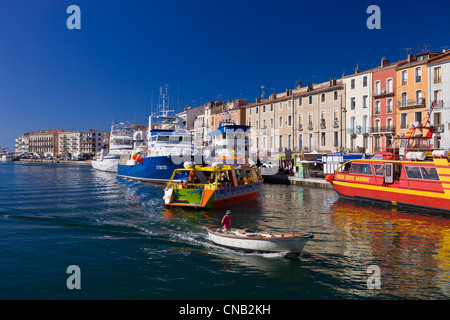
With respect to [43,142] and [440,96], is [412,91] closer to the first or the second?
[440,96]

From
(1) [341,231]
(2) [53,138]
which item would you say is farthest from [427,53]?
(2) [53,138]

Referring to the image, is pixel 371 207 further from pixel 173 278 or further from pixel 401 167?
pixel 173 278

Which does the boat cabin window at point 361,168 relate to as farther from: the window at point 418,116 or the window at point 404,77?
the window at point 404,77

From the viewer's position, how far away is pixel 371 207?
85.0ft

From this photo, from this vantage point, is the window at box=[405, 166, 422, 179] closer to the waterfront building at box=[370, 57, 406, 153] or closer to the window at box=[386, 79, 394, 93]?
the waterfront building at box=[370, 57, 406, 153]

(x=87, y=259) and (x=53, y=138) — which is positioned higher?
(x=53, y=138)

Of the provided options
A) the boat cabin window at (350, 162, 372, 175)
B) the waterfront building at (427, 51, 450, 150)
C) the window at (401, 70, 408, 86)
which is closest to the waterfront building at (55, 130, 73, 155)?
the window at (401, 70, 408, 86)

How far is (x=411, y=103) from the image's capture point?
1626 inches

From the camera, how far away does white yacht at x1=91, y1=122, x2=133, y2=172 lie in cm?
6825

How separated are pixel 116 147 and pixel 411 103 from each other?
2168 inches

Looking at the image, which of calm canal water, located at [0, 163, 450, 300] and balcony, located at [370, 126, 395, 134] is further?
balcony, located at [370, 126, 395, 134]

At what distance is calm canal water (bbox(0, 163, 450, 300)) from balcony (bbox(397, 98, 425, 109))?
73.6 feet

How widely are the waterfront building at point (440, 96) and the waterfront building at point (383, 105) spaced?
483cm

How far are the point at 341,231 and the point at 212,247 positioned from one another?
7508mm
